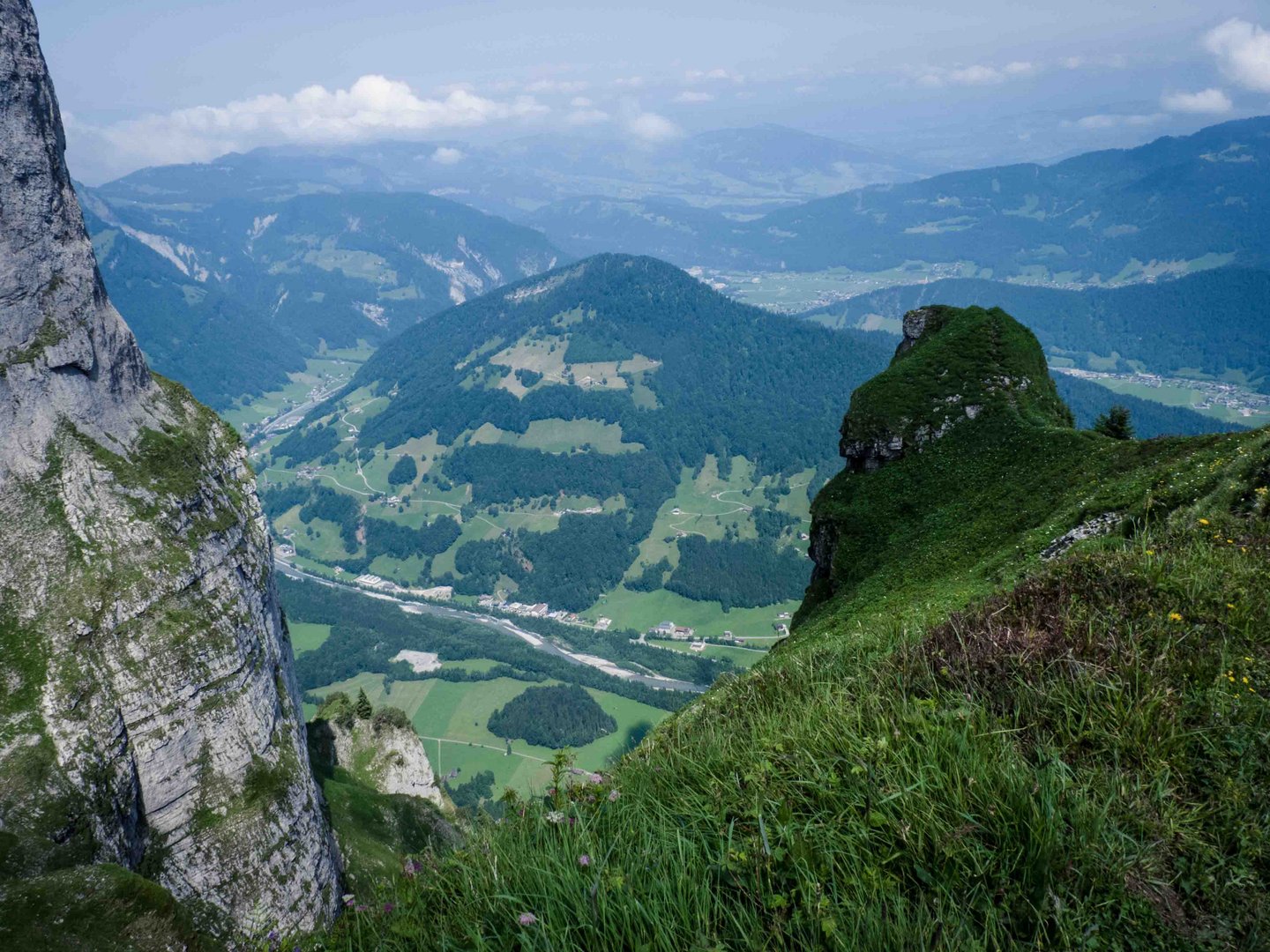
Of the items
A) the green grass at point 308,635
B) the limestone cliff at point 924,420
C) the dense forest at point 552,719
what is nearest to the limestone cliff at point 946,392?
the limestone cliff at point 924,420

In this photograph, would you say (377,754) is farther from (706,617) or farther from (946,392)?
(706,617)

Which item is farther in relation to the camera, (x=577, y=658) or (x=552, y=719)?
(x=577, y=658)

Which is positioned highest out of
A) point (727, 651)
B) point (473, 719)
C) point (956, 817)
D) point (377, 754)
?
point (956, 817)

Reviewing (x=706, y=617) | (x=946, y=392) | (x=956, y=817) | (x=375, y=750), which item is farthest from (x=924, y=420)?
(x=706, y=617)

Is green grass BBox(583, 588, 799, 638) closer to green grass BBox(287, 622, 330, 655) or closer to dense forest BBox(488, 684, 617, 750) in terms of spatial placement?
dense forest BBox(488, 684, 617, 750)

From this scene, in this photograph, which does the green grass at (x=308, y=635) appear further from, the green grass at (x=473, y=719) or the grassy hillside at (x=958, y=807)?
the grassy hillside at (x=958, y=807)

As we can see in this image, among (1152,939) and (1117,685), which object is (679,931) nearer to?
(1152,939)

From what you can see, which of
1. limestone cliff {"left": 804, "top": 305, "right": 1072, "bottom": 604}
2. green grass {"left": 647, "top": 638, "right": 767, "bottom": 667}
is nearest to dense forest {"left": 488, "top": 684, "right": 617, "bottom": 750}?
green grass {"left": 647, "top": 638, "right": 767, "bottom": 667}
